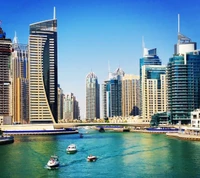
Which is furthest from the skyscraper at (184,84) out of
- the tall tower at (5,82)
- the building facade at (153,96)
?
the tall tower at (5,82)

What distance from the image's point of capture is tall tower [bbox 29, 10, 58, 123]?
140375 millimetres

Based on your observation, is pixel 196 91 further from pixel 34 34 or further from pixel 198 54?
pixel 34 34

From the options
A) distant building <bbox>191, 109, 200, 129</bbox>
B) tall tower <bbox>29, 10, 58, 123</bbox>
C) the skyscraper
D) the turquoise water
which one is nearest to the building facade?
the skyscraper

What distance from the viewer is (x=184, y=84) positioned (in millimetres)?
131875

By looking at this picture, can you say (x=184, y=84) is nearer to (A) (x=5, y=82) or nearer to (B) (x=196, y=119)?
(B) (x=196, y=119)

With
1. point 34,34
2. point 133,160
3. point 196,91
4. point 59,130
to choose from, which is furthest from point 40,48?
point 133,160

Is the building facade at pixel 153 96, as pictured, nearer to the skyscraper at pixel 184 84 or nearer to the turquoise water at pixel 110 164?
the skyscraper at pixel 184 84

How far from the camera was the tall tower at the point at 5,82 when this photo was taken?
14038 centimetres

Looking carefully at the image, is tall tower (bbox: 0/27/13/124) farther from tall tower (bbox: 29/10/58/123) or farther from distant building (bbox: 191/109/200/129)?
distant building (bbox: 191/109/200/129)

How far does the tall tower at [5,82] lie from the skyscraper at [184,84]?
52.0m

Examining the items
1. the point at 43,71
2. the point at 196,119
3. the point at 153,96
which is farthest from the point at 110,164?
the point at 153,96

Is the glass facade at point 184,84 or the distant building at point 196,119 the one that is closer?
the distant building at point 196,119

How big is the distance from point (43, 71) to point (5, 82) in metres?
13.1

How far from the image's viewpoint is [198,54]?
440ft
